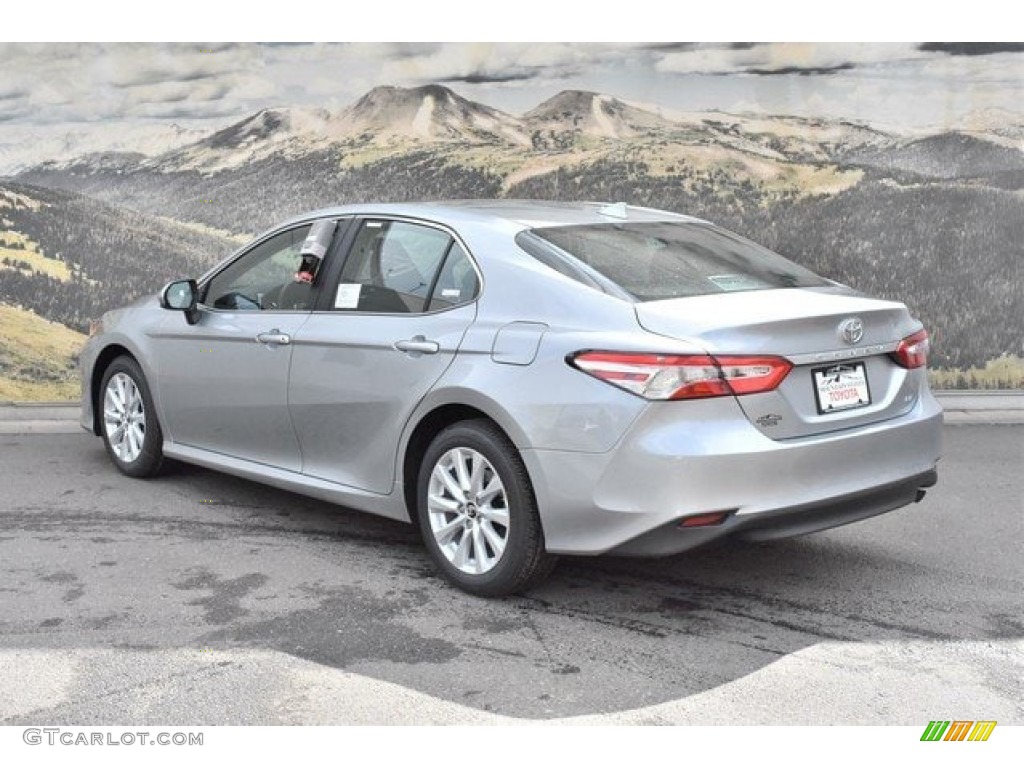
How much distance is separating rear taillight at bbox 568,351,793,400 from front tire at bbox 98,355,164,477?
130 inches

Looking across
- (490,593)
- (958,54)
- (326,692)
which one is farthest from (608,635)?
(958,54)

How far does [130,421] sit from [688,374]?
385 centimetres

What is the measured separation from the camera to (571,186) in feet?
34.0

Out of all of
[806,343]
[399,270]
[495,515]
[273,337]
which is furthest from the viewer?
[273,337]

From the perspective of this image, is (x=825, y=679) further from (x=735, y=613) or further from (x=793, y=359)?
(x=793, y=359)

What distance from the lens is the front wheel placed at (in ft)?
16.3

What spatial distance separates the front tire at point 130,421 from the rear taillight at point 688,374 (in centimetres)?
329

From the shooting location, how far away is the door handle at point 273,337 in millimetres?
6032

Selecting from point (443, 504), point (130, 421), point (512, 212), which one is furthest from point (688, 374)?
point (130, 421)

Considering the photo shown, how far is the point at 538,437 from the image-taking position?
4.82 metres

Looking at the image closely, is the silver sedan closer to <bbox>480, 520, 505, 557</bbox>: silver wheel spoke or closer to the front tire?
<bbox>480, 520, 505, 557</bbox>: silver wheel spoke
